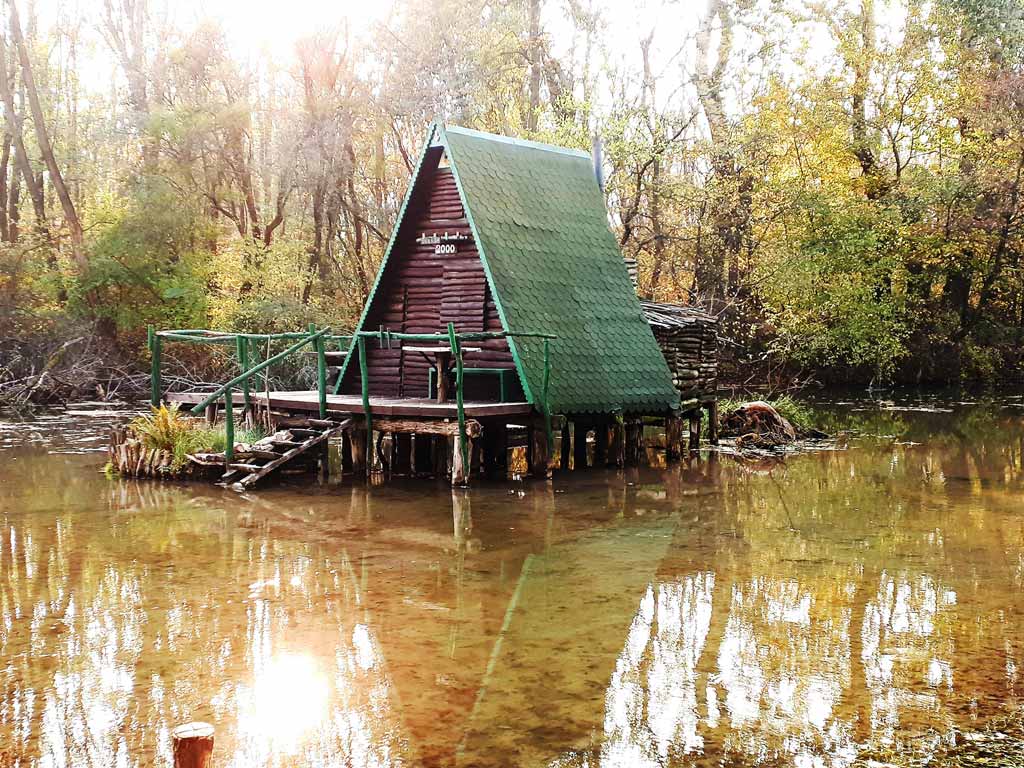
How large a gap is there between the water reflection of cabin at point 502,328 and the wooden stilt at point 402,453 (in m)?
0.03

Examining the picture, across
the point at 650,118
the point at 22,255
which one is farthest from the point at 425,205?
the point at 22,255

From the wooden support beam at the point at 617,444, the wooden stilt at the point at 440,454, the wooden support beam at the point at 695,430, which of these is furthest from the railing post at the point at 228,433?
Result: the wooden support beam at the point at 695,430

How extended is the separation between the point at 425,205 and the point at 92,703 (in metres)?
11.8

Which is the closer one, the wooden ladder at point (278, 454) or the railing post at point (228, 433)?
the railing post at point (228, 433)

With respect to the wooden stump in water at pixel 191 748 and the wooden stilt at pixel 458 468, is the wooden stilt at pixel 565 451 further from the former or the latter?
the wooden stump in water at pixel 191 748

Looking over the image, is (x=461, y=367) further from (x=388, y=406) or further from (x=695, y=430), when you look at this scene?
(x=695, y=430)

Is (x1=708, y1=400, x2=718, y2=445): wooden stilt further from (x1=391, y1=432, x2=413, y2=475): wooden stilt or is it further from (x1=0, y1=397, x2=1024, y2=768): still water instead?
(x1=391, y1=432, x2=413, y2=475): wooden stilt

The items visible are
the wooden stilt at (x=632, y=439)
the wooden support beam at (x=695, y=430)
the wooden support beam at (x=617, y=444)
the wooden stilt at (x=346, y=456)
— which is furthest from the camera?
the wooden support beam at (x=695, y=430)

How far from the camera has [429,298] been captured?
1667cm

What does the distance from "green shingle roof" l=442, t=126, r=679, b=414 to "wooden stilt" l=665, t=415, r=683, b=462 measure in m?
0.59

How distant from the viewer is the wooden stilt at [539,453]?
14.8 meters

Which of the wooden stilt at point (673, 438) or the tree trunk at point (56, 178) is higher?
the tree trunk at point (56, 178)

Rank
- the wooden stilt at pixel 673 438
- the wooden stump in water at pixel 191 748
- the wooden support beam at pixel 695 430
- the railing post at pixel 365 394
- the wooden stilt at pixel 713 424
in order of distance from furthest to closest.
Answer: the wooden stilt at pixel 713 424, the wooden support beam at pixel 695 430, the wooden stilt at pixel 673 438, the railing post at pixel 365 394, the wooden stump in water at pixel 191 748

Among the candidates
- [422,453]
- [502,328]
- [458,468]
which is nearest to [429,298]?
[502,328]
